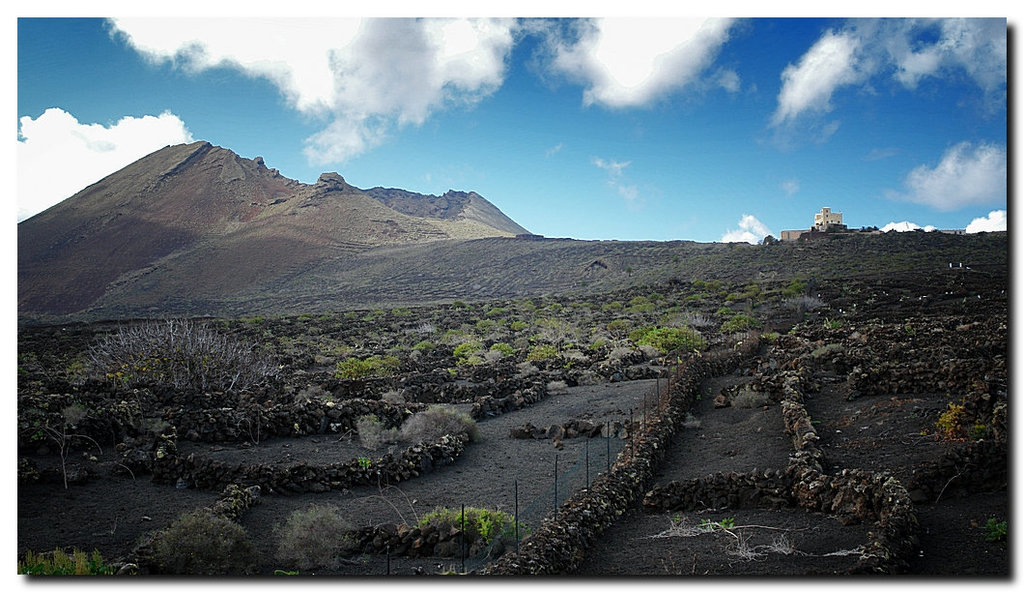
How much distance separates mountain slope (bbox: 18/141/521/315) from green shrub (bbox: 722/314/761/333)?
58.1 m

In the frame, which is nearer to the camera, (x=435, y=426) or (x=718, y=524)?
(x=718, y=524)

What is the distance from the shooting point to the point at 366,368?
23.1 metres

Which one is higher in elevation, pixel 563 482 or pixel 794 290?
pixel 794 290

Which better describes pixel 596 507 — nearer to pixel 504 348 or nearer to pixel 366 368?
pixel 366 368

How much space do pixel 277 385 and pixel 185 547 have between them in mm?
13184

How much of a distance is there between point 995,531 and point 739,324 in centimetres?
2481

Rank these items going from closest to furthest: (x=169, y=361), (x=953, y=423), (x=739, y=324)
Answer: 1. (x=953, y=423)
2. (x=169, y=361)
3. (x=739, y=324)

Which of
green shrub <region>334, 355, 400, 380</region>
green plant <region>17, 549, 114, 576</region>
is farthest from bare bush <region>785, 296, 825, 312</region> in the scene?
green plant <region>17, 549, 114, 576</region>

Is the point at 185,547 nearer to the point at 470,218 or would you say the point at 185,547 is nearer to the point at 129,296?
the point at 129,296

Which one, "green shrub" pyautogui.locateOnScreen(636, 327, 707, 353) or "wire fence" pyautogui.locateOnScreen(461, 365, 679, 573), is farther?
"green shrub" pyautogui.locateOnScreen(636, 327, 707, 353)

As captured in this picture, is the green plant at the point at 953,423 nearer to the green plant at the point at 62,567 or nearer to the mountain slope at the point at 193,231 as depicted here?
the green plant at the point at 62,567

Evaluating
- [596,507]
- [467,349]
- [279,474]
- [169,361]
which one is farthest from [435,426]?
[467,349]

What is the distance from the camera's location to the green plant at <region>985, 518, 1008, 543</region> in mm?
5699

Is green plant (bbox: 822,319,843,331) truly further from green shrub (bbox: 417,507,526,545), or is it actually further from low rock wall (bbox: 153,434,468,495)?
green shrub (bbox: 417,507,526,545)
